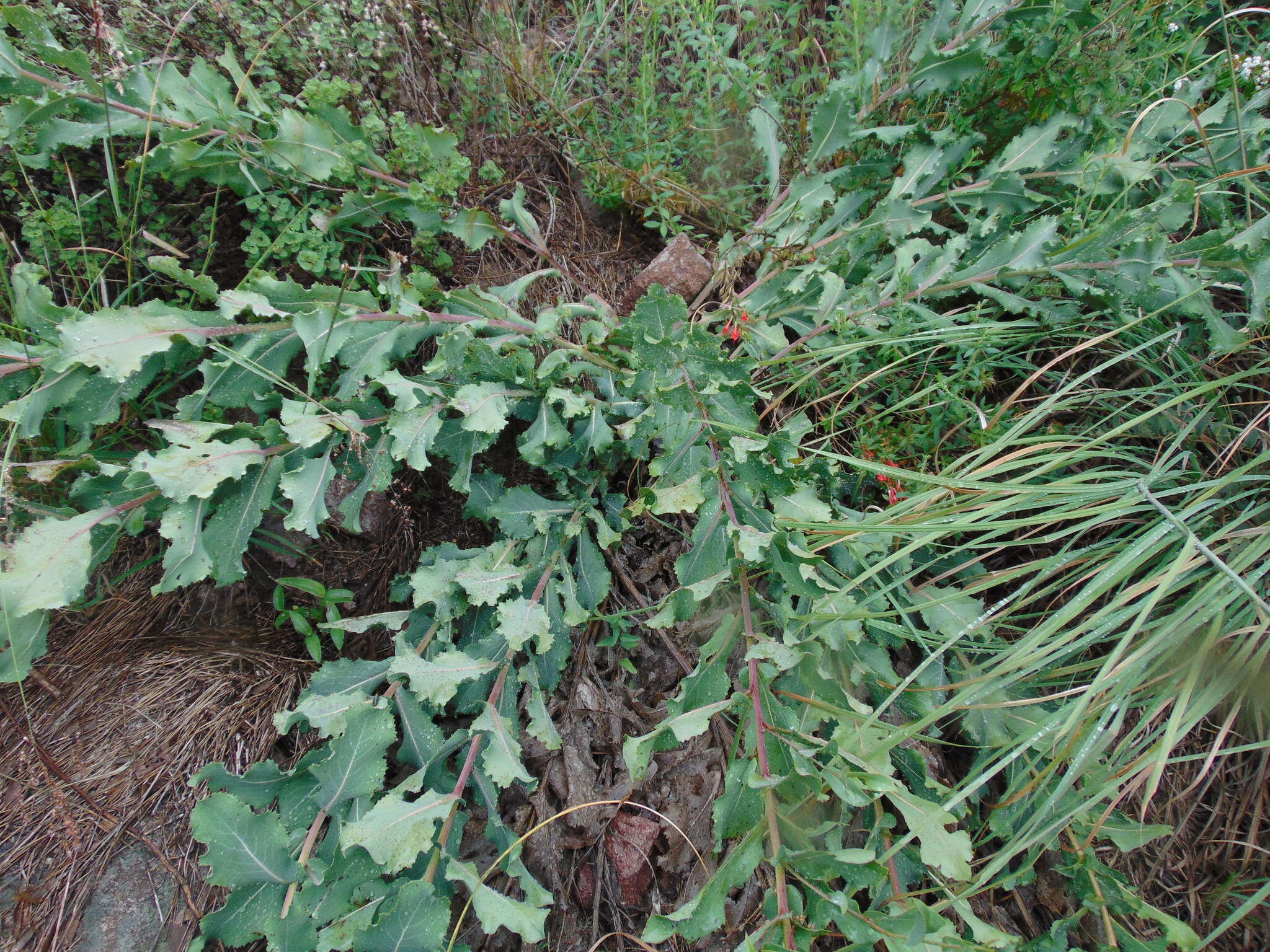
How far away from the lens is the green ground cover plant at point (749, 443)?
58.4 inches

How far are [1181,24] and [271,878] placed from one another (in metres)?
3.43

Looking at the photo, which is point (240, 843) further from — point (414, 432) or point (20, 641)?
point (414, 432)

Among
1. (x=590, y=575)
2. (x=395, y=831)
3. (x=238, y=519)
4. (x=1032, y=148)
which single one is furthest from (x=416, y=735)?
(x=1032, y=148)

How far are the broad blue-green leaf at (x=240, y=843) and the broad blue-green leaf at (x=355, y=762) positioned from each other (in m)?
0.12

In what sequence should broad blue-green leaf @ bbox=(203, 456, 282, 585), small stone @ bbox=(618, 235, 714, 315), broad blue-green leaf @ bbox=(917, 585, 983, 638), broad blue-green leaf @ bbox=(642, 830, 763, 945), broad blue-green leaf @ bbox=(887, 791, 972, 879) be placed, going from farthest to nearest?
small stone @ bbox=(618, 235, 714, 315) → broad blue-green leaf @ bbox=(917, 585, 983, 638) → broad blue-green leaf @ bbox=(203, 456, 282, 585) → broad blue-green leaf @ bbox=(887, 791, 972, 879) → broad blue-green leaf @ bbox=(642, 830, 763, 945)

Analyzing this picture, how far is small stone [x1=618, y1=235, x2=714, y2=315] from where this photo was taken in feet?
7.61

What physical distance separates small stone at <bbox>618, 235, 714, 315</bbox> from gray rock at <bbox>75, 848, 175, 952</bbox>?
210 cm

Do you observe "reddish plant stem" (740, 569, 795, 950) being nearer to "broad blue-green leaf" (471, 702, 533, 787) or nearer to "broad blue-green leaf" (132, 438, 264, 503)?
"broad blue-green leaf" (471, 702, 533, 787)

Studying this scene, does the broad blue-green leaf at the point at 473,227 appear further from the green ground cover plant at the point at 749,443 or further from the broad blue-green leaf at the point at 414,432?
the broad blue-green leaf at the point at 414,432

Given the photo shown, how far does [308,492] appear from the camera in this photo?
1690 millimetres

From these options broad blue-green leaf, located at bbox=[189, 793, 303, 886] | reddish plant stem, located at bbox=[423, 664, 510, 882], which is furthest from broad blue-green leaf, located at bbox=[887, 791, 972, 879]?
broad blue-green leaf, located at bbox=[189, 793, 303, 886]

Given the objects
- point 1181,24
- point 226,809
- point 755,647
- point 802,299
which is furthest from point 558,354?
point 1181,24

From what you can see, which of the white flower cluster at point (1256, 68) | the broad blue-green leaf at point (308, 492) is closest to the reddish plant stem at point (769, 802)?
the broad blue-green leaf at point (308, 492)

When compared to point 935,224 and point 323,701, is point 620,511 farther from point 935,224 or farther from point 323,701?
point 935,224
